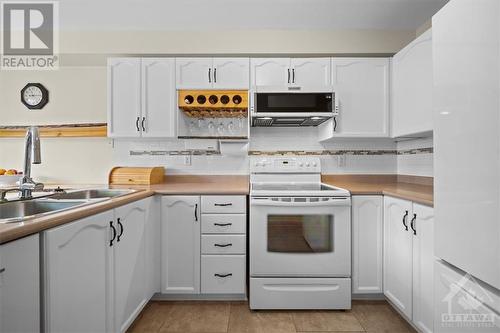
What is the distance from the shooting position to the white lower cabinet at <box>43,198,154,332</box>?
3.53 ft

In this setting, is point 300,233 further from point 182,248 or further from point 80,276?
point 80,276

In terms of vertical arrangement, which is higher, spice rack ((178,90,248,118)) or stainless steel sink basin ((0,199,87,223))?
spice rack ((178,90,248,118))

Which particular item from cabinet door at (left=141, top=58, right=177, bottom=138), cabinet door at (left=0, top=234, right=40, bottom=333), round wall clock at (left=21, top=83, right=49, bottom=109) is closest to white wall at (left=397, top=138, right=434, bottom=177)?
cabinet door at (left=141, top=58, right=177, bottom=138)

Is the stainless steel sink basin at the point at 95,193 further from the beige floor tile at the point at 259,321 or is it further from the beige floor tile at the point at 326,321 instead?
the beige floor tile at the point at 326,321

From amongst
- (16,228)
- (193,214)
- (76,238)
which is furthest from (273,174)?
(16,228)

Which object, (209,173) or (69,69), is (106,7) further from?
(209,173)

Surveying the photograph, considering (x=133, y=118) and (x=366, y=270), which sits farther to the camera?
(x=133, y=118)

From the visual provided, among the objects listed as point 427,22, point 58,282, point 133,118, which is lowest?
point 58,282

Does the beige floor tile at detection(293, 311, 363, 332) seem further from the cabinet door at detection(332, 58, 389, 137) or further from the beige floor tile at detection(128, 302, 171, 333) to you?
the cabinet door at detection(332, 58, 389, 137)

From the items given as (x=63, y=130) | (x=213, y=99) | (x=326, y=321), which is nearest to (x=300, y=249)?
(x=326, y=321)

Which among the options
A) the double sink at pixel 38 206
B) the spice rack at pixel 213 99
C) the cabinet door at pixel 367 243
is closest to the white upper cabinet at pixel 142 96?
the spice rack at pixel 213 99

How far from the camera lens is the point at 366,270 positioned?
2.21m

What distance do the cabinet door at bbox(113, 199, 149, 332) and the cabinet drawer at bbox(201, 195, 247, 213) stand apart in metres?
0.44

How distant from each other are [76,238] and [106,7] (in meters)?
1.98
